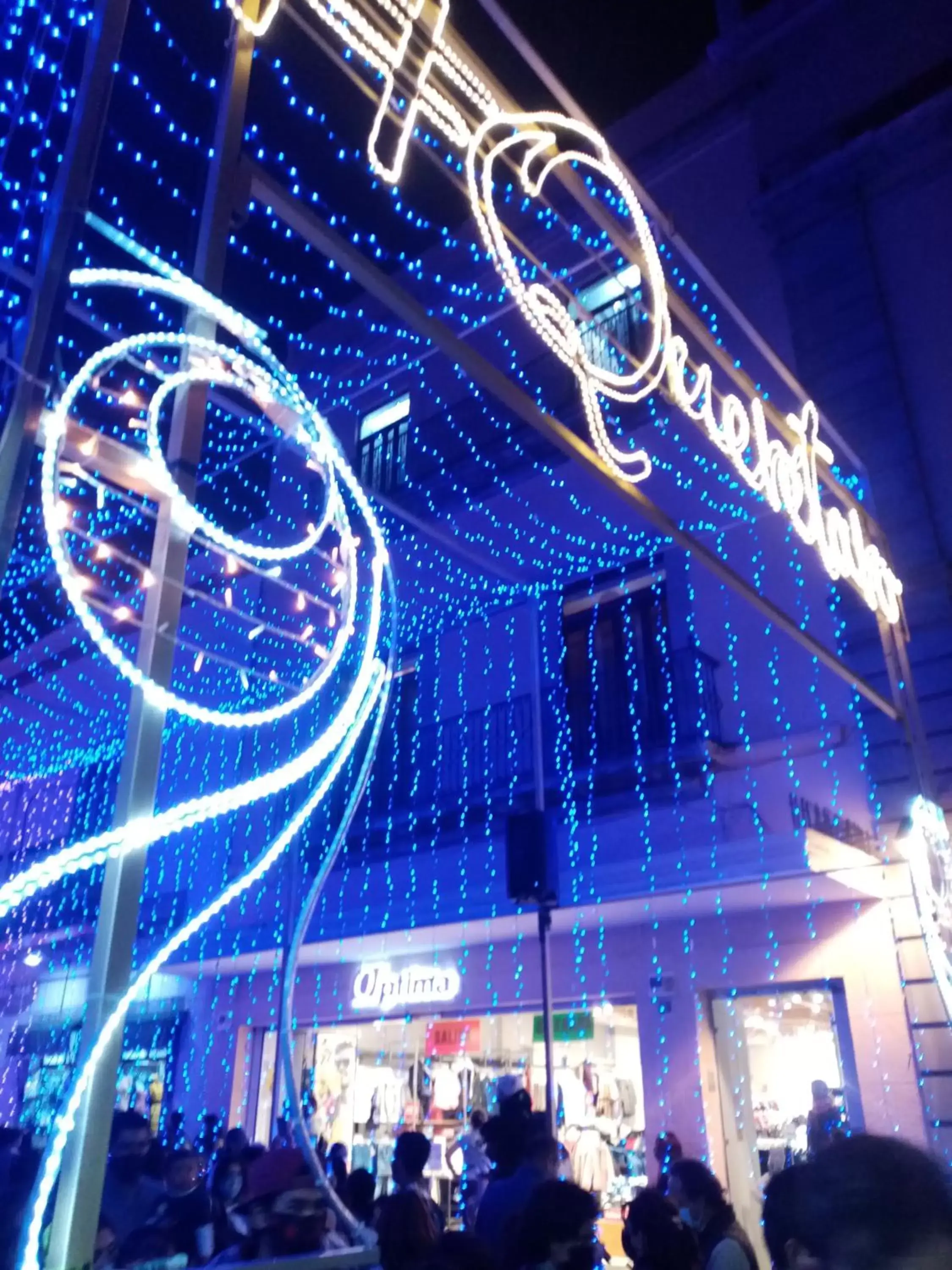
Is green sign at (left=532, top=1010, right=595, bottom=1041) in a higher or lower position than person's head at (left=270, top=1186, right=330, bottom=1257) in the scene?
higher

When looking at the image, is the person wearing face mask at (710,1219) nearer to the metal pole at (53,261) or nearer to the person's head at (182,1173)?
the person's head at (182,1173)

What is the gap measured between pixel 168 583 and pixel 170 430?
44cm

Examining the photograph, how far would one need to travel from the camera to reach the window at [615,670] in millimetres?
9742

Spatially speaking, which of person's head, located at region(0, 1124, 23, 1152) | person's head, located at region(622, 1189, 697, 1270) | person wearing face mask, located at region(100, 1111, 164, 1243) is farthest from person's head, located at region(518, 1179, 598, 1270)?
person's head, located at region(0, 1124, 23, 1152)

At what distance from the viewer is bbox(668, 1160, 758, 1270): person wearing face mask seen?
3.72m

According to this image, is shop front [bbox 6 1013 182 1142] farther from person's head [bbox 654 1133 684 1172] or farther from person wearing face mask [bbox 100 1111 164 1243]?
person wearing face mask [bbox 100 1111 164 1243]

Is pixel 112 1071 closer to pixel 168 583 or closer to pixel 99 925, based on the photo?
pixel 99 925

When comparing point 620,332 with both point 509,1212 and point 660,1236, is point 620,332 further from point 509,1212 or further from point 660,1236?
point 660,1236

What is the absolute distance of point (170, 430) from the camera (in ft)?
7.88

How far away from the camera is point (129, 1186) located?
191 inches

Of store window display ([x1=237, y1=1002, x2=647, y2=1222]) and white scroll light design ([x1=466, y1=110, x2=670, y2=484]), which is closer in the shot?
white scroll light design ([x1=466, y1=110, x2=670, y2=484])

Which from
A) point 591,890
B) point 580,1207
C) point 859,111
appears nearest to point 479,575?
point 591,890

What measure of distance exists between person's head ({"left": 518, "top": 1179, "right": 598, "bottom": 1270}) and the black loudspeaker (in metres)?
3.41

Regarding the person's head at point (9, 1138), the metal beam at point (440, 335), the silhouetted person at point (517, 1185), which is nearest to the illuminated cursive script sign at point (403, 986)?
the person's head at point (9, 1138)
